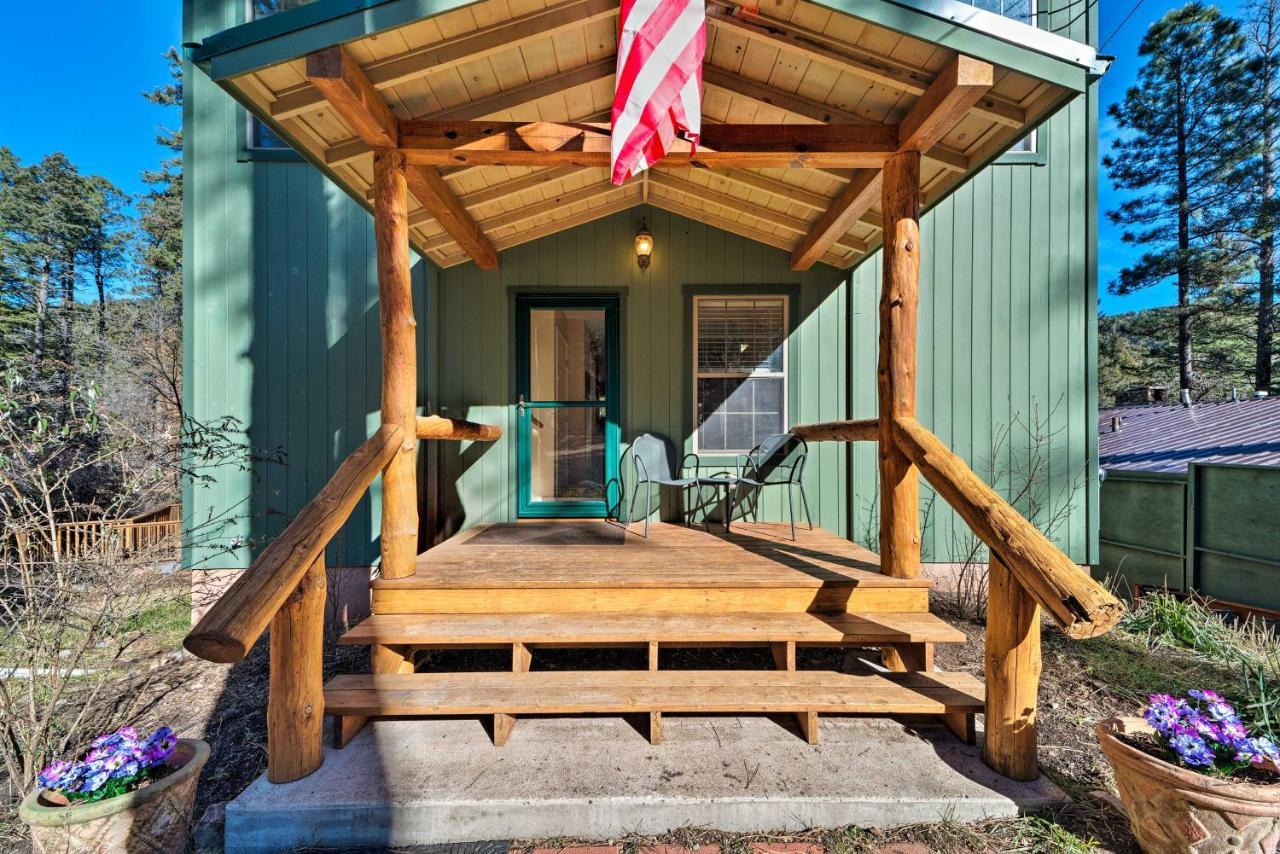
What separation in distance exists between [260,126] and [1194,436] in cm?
1163

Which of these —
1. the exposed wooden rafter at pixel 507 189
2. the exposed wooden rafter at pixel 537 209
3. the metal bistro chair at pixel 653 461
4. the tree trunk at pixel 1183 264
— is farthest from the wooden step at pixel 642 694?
the tree trunk at pixel 1183 264

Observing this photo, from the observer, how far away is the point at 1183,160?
13.3m

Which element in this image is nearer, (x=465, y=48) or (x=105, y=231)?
(x=465, y=48)

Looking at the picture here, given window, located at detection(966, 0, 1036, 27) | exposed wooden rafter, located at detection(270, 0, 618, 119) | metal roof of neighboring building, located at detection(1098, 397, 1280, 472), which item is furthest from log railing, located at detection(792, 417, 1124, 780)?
metal roof of neighboring building, located at detection(1098, 397, 1280, 472)

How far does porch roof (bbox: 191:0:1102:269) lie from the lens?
6.66ft

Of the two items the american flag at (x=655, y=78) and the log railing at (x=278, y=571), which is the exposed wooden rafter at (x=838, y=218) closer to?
the american flag at (x=655, y=78)

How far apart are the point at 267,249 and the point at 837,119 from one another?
4.01 metres

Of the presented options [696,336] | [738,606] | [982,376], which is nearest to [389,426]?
[738,606]

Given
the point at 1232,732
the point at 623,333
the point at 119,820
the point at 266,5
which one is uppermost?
the point at 266,5

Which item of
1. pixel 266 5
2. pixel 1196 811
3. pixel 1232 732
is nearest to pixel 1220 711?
pixel 1232 732

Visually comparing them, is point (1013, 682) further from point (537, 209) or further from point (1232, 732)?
point (537, 209)

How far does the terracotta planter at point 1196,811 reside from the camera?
4.83 ft

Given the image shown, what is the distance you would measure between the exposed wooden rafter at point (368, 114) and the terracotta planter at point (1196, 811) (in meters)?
3.61

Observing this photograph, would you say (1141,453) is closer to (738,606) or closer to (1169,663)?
(1169,663)
